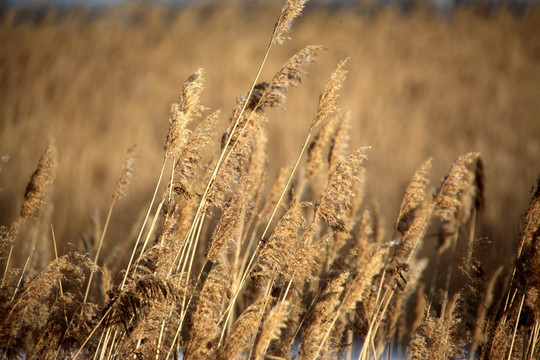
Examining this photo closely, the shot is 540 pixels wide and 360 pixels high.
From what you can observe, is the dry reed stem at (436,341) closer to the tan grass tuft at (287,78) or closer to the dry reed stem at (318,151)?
the dry reed stem at (318,151)

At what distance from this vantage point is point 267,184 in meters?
5.67

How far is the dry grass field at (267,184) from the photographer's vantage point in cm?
204

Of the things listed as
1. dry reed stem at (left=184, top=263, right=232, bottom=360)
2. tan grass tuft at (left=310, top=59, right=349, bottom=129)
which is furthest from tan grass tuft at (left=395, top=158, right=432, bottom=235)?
dry reed stem at (left=184, top=263, right=232, bottom=360)

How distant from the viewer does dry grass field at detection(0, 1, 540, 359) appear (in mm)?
2037

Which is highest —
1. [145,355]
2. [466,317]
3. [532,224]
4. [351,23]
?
[351,23]

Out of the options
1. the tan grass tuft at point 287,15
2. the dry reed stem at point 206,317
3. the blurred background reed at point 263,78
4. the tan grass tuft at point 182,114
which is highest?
the blurred background reed at point 263,78

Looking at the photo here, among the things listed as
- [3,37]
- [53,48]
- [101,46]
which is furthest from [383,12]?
[3,37]

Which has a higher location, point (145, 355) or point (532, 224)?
point (532, 224)

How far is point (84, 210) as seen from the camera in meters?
5.02

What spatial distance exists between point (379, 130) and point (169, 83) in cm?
324

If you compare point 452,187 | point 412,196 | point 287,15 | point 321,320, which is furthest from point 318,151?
point 321,320

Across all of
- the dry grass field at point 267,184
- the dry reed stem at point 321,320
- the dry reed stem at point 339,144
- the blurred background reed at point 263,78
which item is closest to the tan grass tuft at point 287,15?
the dry grass field at point 267,184

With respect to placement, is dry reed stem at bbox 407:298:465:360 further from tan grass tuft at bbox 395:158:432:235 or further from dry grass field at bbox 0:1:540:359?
tan grass tuft at bbox 395:158:432:235

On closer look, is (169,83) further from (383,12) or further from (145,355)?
(145,355)
